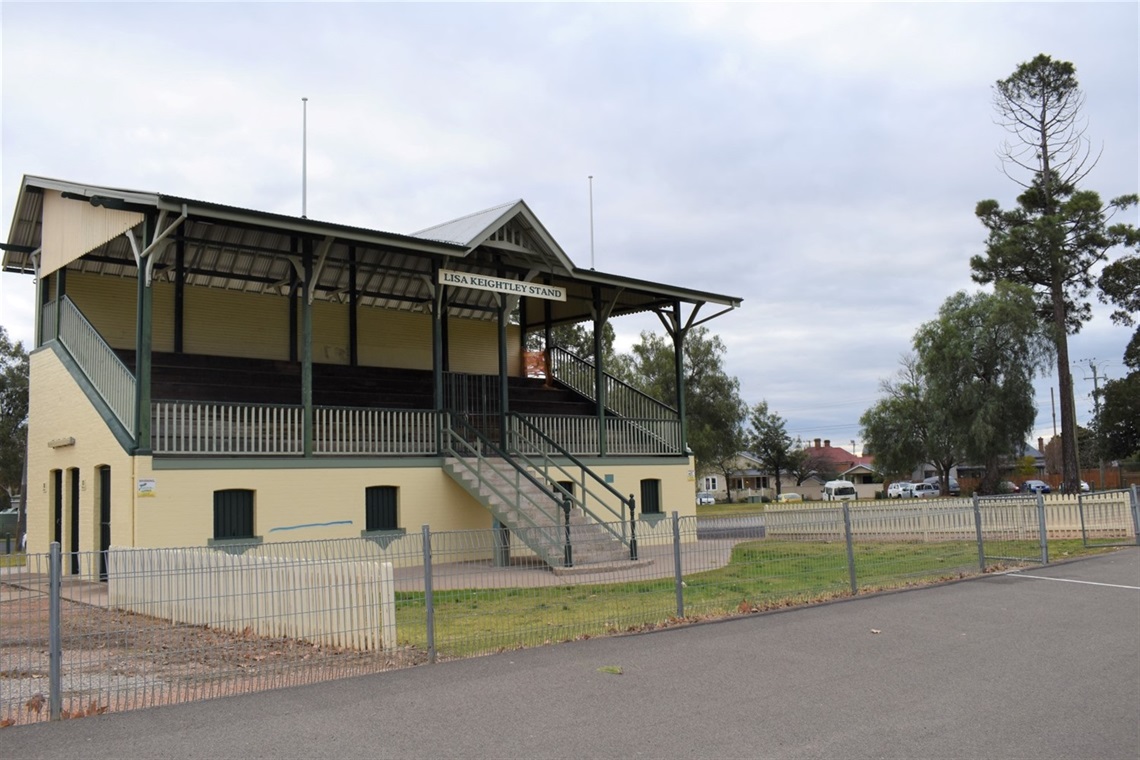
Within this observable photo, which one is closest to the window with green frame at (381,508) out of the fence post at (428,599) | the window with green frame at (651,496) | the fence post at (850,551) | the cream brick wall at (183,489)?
the cream brick wall at (183,489)

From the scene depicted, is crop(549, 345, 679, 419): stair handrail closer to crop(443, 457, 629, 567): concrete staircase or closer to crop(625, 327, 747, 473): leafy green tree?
crop(443, 457, 629, 567): concrete staircase

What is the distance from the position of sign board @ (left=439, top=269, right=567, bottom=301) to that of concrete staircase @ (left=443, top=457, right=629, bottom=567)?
13.0ft

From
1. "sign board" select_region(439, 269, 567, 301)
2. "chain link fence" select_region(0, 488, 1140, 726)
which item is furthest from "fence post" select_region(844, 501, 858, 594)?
"sign board" select_region(439, 269, 567, 301)

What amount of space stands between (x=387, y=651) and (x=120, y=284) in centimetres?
1713

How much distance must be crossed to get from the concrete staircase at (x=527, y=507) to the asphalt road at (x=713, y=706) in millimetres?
7022

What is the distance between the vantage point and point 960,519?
1678cm

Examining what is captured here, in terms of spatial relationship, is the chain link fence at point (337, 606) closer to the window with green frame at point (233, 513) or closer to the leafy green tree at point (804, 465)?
the window with green frame at point (233, 513)

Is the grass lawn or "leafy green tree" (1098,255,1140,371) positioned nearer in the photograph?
the grass lawn

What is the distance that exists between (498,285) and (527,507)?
17.9ft

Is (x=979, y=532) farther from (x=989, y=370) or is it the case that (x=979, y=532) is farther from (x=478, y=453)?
(x=989, y=370)

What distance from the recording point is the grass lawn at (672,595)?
1008 cm

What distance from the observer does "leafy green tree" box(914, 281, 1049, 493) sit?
4759cm

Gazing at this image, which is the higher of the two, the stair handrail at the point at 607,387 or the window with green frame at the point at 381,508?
the stair handrail at the point at 607,387

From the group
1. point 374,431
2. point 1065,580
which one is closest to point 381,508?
point 374,431
